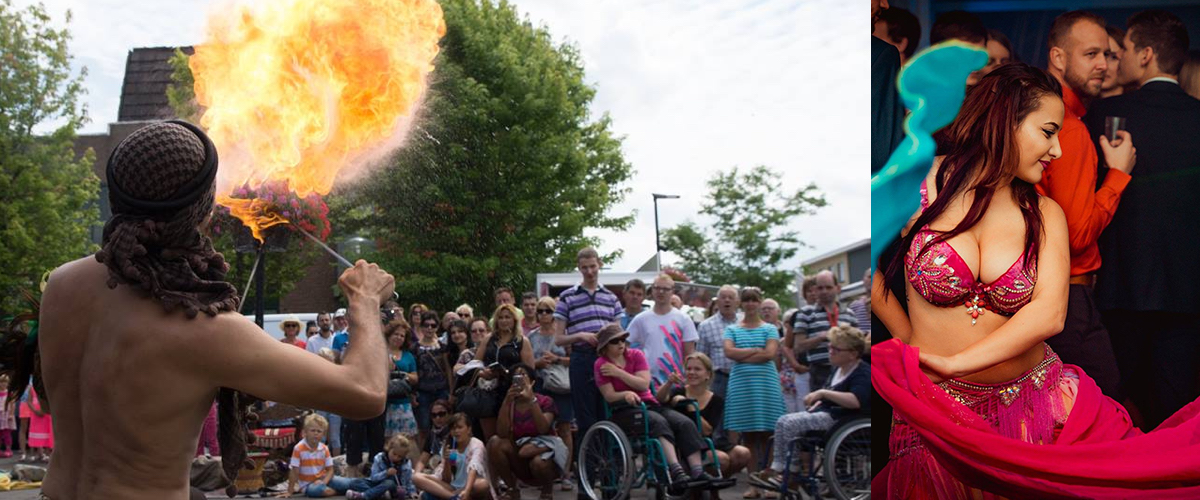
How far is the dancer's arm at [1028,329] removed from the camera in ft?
15.9

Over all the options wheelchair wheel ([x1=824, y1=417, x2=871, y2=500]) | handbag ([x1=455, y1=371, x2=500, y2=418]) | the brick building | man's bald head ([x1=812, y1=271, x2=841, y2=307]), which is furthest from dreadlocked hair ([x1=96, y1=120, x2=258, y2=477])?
the brick building

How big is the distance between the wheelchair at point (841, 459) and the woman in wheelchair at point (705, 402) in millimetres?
996

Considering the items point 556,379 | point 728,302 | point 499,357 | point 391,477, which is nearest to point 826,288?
point 728,302

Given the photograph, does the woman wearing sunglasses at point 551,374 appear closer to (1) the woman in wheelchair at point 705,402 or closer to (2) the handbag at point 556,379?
(2) the handbag at point 556,379

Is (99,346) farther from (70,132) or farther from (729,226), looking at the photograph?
(729,226)

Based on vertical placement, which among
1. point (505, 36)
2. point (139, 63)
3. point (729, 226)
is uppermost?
point (139, 63)

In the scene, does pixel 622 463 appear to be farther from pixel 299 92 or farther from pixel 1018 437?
pixel 299 92

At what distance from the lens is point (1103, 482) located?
15.2 feet

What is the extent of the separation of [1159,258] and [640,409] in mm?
4579

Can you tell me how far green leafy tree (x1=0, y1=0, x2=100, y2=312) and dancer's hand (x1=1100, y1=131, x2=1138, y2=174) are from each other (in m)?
22.6

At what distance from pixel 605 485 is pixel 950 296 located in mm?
4572

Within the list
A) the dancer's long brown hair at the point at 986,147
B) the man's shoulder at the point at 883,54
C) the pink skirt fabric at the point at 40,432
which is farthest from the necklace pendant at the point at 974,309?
the pink skirt fabric at the point at 40,432

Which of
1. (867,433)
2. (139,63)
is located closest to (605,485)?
(867,433)

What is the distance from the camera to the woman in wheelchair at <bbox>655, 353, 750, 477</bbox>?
29.6 ft
